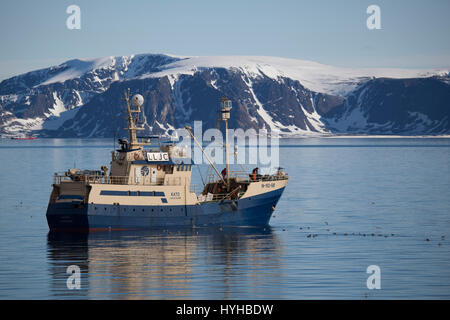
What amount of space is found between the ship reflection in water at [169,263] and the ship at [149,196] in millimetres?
1110

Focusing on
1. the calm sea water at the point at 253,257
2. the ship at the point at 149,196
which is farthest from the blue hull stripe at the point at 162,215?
the calm sea water at the point at 253,257

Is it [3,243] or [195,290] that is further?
[3,243]

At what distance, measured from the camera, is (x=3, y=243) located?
173 feet

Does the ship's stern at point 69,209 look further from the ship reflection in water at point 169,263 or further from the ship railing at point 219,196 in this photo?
the ship railing at point 219,196

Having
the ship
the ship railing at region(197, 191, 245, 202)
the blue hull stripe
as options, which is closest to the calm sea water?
the blue hull stripe

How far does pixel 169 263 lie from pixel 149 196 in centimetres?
1237

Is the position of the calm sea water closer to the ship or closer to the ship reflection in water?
the ship reflection in water

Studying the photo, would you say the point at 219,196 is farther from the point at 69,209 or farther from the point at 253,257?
the point at 253,257

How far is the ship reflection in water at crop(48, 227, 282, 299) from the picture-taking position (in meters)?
37.0

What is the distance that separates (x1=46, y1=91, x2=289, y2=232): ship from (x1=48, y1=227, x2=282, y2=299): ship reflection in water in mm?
1110

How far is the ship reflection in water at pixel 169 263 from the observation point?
121 feet

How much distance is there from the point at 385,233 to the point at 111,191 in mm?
21693
